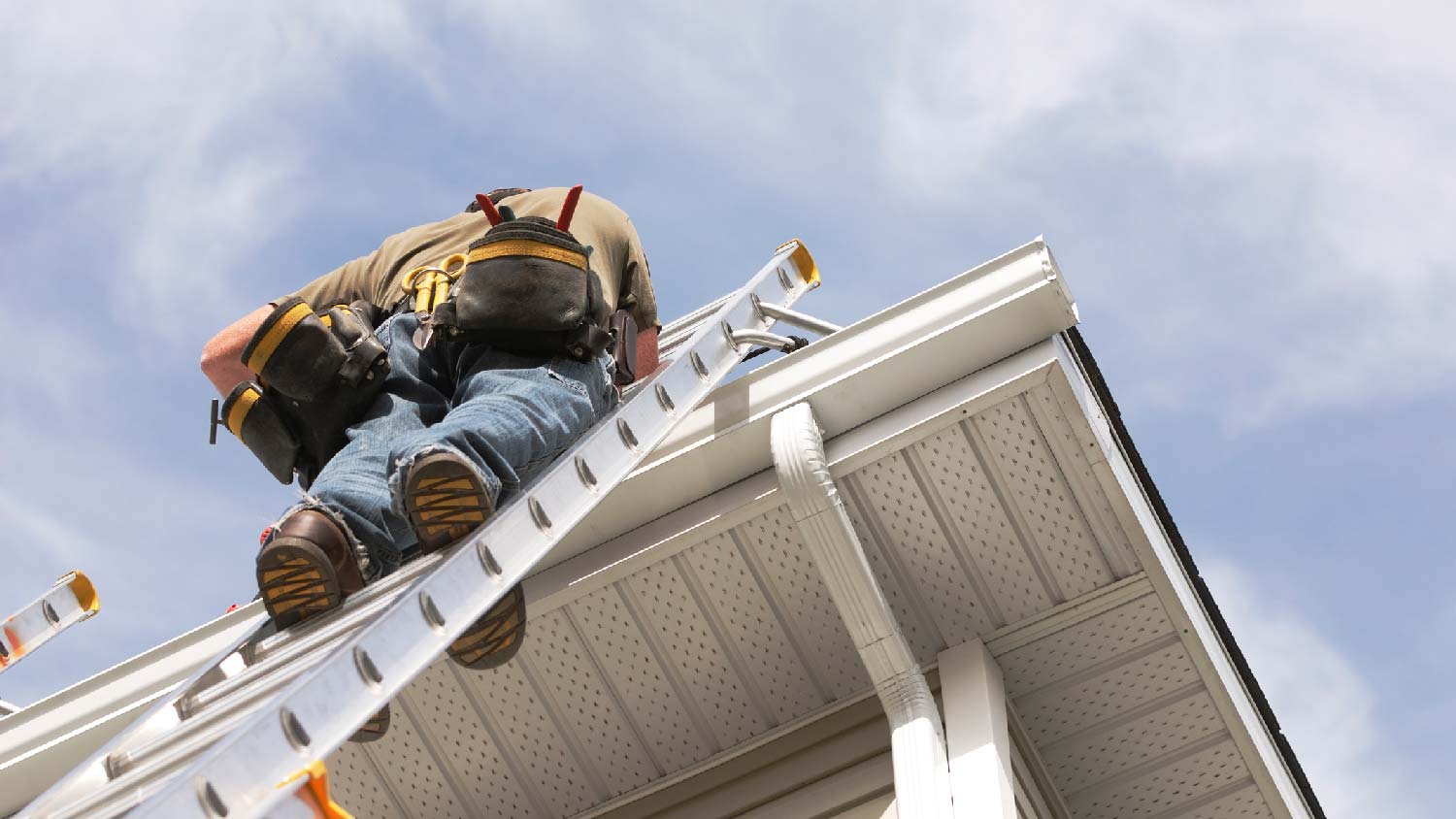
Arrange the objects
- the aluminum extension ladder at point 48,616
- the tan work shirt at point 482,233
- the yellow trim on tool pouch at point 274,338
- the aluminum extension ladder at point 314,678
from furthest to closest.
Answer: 1. the aluminum extension ladder at point 48,616
2. the tan work shirt at point 482,233
3. the yellow trim on tool pouch at point 274,338
4. the aluminum extension ladder at point 314,678

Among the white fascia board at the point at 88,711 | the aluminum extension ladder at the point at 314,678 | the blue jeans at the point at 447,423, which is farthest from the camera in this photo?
the white fascia board at the point at 88,711

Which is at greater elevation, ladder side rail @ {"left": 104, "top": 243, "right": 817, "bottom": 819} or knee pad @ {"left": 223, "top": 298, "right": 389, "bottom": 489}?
knee pad @ {"left": 223, "top": 298, "right": 389, "bottom": 489}

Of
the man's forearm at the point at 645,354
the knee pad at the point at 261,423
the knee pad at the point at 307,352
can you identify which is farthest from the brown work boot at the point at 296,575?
the man's forearm at the point at 645,354

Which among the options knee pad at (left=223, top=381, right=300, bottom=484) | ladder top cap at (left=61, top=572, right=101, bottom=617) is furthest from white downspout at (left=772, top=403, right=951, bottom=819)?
ladder top cap at (left=61, top=572, right=101, bottom=617)

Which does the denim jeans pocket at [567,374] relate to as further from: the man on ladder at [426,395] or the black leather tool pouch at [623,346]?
the black leather tool pouch at [623,346]

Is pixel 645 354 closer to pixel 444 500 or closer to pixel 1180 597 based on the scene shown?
pixel 444 500

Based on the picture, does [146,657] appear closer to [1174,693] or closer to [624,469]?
[624,469]

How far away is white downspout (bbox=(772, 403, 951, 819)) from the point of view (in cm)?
405

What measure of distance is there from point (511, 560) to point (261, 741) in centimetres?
88

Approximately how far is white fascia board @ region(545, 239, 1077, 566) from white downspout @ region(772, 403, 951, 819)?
0.15 metres

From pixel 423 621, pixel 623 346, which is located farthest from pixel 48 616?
pixel 423 621

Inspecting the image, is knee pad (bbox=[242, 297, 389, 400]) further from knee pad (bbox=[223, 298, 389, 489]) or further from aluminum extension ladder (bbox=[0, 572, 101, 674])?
aluminum extension ladder (bbox=[0, 572, 101, 674])

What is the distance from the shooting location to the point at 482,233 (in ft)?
14.9

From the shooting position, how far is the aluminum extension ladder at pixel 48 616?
560 centimetres
